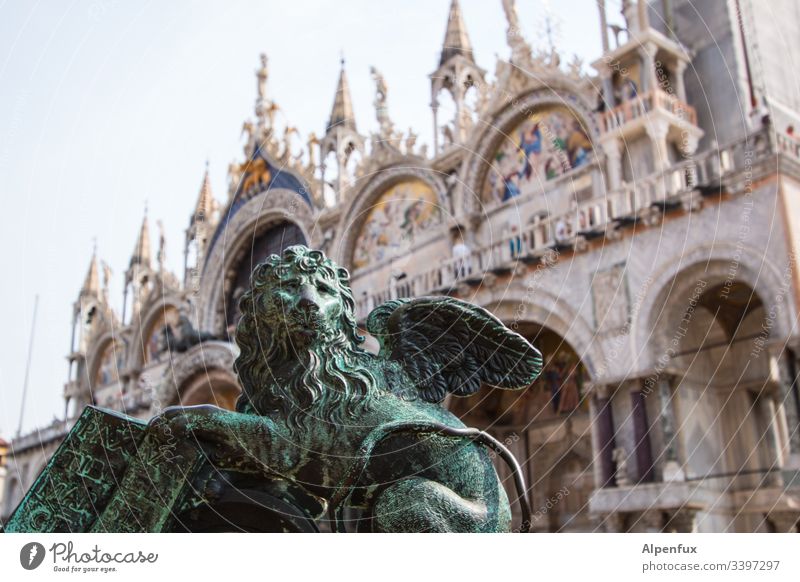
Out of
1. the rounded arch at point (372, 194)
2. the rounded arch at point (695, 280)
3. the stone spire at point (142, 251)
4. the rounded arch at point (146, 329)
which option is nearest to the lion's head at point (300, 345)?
the rounded arch at point (695, 280)

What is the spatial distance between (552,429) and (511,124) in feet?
18.0

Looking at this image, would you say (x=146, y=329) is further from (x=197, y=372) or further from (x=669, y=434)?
(x=669, y=434)

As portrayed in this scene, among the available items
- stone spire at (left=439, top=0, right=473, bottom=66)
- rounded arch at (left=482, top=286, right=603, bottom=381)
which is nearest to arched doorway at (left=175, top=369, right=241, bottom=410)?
rounded arch at (left=482, top=286, right=603, bottom=381)

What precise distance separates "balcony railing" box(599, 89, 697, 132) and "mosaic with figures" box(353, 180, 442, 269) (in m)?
4.29

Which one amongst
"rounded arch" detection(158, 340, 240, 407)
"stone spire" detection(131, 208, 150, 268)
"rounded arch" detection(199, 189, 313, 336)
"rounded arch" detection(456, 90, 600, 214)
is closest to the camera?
"rounded arch" detection(456, 90, 600, 214)

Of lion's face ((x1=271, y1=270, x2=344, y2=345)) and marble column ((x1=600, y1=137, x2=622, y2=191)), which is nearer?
lion's face ((x1=271, y1=270, x2=344, y2=345))

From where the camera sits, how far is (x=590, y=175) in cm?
1429

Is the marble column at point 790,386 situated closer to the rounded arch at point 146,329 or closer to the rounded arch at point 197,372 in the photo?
the rounded arch at point 197,372

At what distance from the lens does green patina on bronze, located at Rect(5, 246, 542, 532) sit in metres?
2.72

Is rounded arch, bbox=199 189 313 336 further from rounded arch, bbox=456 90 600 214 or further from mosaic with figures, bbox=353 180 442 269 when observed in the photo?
rounded arch, bbox=456 90 600 214
